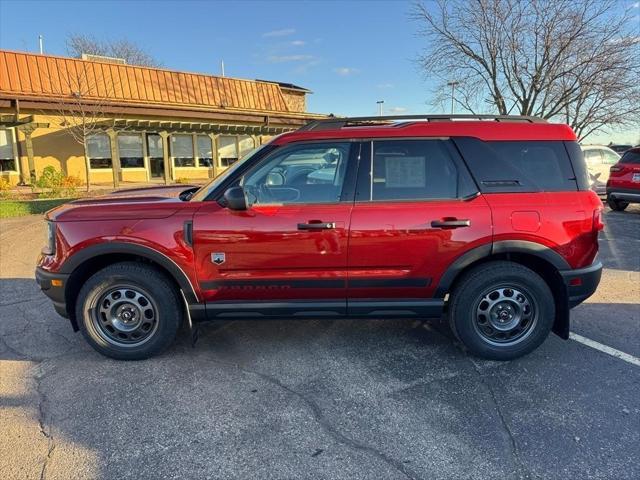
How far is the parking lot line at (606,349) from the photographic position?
3646mm

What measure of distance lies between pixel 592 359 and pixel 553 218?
1236 millimetres

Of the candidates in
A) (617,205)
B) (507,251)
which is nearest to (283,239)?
(507,251)

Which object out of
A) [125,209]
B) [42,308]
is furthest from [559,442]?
[42,308]

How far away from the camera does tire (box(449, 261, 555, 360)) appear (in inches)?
141

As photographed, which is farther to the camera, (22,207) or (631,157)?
(22,207)

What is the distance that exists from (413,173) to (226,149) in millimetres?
21939

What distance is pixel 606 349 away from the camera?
385cm

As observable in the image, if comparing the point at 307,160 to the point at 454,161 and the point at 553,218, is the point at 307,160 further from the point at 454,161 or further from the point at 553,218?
the point at 553,218

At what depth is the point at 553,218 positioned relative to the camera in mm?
3484

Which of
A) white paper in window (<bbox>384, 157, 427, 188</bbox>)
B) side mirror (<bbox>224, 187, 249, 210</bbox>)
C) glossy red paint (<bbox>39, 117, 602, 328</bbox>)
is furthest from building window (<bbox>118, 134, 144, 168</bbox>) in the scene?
white paper in window (<bbox>384, 157, 427, 188</bbox>)

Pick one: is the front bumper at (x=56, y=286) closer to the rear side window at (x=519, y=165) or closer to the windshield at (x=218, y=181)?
the windshield at (x=218, y=181)

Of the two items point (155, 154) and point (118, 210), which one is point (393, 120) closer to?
point (118, 210)

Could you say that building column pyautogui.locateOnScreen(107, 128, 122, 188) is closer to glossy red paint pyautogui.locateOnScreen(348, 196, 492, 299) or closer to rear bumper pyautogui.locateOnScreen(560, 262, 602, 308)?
glossy red paint pyautogui.locateOnScreen(348, 196, 492, 299)

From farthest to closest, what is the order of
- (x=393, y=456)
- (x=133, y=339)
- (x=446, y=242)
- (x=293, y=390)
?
(x=133, y=339) < (x=446, y=242) < (x=293, y=390) < (x=393, y=456)
